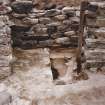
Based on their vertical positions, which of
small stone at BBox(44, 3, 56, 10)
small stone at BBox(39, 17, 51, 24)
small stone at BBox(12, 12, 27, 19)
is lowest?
small stone at BBox(39, 17, 51, 24)

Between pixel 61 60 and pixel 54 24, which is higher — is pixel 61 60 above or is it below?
below

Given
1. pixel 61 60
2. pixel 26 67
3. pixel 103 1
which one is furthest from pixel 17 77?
pixel 103 1

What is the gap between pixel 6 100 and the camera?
150 inches

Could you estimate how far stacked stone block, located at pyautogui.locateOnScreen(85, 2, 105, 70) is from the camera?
4.48 meters

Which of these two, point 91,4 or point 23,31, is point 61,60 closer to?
point 23,31

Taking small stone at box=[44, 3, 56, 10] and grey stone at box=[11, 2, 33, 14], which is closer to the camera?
grey stone at box=[11, 2, 33, 14]

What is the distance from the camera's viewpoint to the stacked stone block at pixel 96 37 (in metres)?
4.48

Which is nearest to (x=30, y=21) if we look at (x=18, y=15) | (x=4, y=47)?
(x=18, y=15)

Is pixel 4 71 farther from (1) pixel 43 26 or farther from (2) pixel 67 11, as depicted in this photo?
(2) pixel 67 11

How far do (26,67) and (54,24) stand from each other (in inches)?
41.6

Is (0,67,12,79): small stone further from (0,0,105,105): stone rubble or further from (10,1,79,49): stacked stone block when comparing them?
(10,1,79,49): stacked stone block

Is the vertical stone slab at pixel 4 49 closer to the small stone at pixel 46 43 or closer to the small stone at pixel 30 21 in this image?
the small stone at pixel 30 21

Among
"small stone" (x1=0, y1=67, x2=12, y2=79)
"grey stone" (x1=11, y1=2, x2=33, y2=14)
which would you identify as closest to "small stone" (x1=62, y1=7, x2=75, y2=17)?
"grey stone" (x1=11, y1=2, x2=33, y2=14)

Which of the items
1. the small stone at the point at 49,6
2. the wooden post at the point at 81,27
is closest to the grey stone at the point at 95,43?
the wooden post at the point at 81,27
